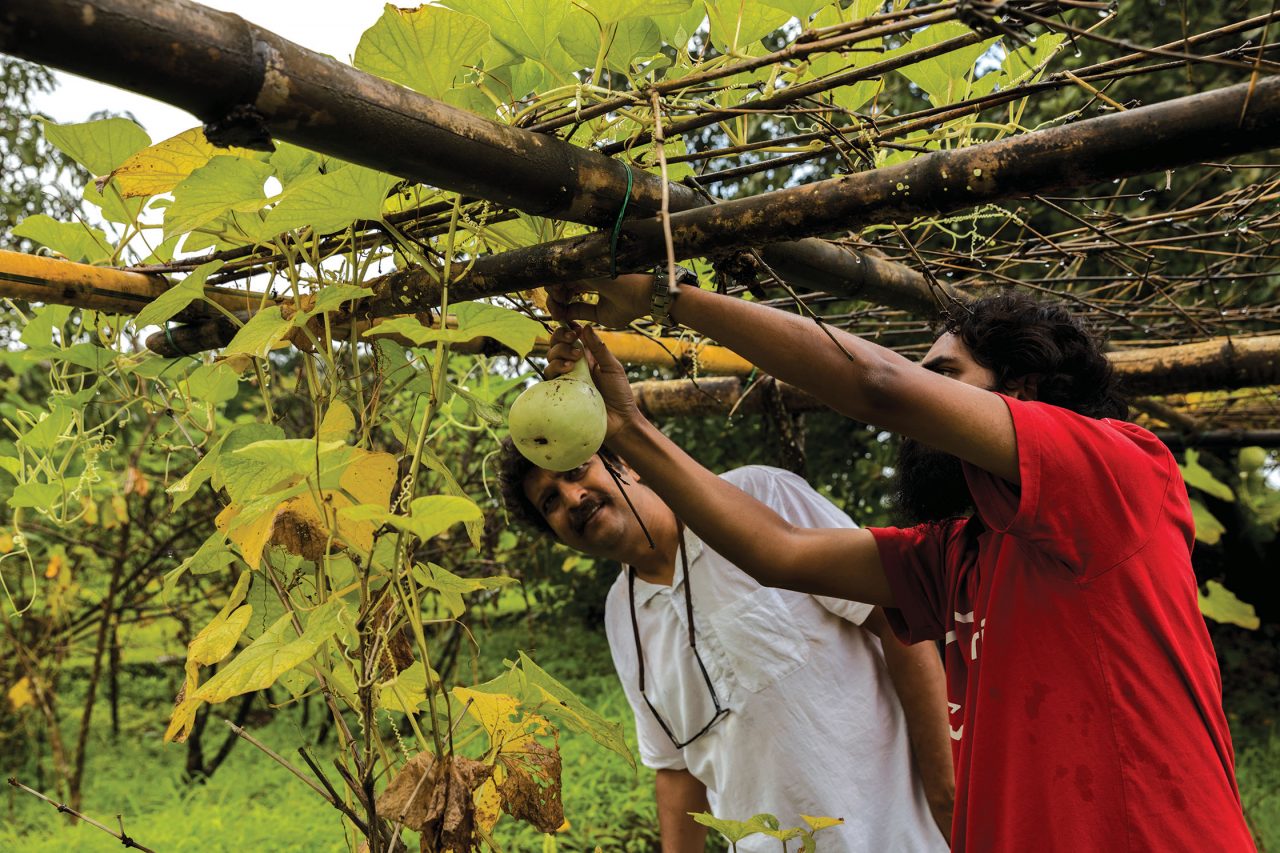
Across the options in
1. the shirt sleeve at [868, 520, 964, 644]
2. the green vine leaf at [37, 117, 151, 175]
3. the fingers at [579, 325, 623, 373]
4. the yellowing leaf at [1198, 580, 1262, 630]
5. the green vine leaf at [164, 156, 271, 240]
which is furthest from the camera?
the yellowing leaf at [1198, 580, 1262, 630]

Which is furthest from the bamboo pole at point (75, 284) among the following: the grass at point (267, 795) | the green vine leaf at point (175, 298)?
the grass at point (267, 795)

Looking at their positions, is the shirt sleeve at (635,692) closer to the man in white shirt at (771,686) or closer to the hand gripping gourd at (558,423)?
the man in white shirt at (771,686)

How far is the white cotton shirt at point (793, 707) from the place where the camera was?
6.72 ft

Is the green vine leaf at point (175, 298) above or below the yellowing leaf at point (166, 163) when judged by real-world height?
below

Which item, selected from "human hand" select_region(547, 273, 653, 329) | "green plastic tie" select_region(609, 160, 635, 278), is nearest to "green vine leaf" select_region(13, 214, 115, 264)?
"human hand" select_region(547, 273, 653, 329)

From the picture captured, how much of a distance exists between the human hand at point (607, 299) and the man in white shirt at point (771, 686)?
59cm

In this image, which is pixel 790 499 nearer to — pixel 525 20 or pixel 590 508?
pixel 590 508

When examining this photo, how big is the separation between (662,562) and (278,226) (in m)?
1.57

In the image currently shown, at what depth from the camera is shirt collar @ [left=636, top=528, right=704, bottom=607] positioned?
7.52ft

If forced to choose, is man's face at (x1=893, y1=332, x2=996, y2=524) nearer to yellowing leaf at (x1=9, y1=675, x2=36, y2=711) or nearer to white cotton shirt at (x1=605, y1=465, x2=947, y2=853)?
white cotton shirt at (x1=605, y1=465, x2=947, y2=853)

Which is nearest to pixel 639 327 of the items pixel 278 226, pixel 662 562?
pixel 662 562

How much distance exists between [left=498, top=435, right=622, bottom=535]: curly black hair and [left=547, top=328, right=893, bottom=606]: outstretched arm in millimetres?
726

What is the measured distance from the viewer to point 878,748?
207 cm

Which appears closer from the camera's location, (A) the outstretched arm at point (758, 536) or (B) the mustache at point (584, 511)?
(A) the outstretched arm at point (758, 536)
